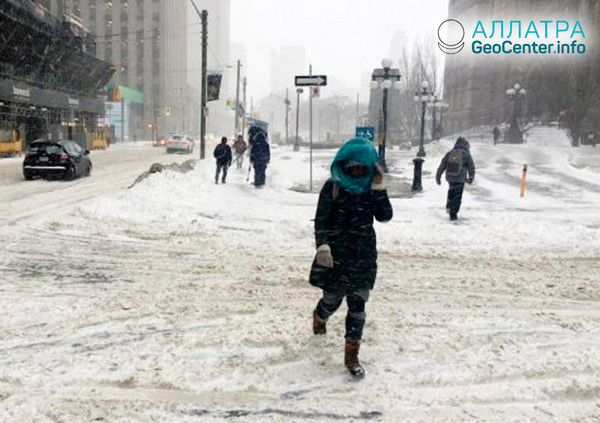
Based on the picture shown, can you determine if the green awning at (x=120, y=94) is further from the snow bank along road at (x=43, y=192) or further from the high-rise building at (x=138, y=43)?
the snow bank along road at (x=43, y=192)

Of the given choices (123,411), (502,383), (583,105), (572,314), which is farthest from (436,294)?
(583,105)

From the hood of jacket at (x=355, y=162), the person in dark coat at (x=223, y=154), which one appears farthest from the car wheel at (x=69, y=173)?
the hood of jacket at (x=355, y=162)

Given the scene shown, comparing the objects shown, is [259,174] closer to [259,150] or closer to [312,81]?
[259,150]

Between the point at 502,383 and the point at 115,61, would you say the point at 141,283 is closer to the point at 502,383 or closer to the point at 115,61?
the point at 502,383

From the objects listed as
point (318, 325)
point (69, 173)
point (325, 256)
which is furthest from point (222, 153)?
point (325, 256)

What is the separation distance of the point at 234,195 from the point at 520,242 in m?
8.27

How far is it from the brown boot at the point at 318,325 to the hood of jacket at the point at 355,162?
4.46ft

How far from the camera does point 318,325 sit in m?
4.83

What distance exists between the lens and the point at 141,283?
646cm

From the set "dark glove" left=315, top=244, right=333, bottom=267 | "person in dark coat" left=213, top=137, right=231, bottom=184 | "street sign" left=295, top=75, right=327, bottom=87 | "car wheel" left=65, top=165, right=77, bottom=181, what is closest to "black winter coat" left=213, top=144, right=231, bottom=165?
"person in dark coat" left=213, top=137, right=231, bottom=184

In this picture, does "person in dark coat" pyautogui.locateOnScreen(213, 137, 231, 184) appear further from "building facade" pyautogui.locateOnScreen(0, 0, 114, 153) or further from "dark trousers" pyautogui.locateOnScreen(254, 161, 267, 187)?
"building facade" pyautogui.locateOnScreen(0, 0, 114, 153)

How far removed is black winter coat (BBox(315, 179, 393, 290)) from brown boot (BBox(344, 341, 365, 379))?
18.4 inches

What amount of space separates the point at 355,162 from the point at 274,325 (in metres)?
2.02

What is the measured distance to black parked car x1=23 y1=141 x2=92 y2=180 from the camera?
60.0 ft
